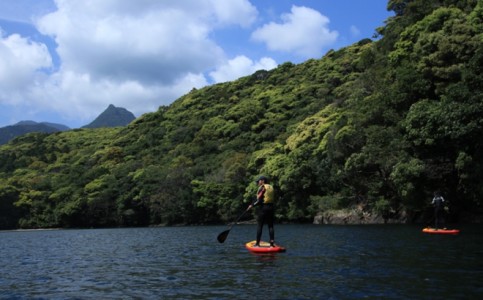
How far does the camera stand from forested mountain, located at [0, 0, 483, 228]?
4006 cm

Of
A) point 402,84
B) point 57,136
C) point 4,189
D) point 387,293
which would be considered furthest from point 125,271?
point 57,136

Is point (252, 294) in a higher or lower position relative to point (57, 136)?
A: lower

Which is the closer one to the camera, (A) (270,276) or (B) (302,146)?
(A) (270,276)

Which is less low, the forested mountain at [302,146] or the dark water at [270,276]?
the forested mountain at [302,146]

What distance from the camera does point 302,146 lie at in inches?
2645

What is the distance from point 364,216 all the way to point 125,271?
4237 centimetres

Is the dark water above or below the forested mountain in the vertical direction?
below

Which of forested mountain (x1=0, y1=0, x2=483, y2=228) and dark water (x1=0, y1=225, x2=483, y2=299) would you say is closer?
dark water (x1=0, y1=225, x2=483, y2=299)

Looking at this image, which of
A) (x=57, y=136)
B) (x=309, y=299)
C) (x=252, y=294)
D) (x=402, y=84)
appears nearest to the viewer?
(x=309, y=299)

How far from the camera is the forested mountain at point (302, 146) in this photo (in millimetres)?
40062

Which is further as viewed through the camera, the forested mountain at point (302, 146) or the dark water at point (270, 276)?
the forested mountain at point (302, 146)

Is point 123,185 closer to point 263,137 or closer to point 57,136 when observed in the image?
point 263,137

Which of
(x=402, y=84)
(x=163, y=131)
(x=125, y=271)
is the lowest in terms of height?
(x=125, y=271)

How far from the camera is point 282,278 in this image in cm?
1221
